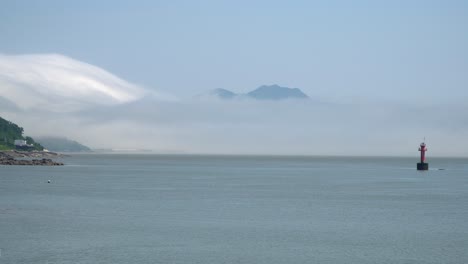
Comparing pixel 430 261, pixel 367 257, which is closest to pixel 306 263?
pixel 367 257

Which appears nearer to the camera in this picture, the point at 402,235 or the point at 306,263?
the point at 306,263

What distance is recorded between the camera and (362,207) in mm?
85938

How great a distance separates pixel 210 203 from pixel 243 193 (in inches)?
822

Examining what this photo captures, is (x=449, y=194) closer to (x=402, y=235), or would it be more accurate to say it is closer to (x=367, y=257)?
(x=402, y=235)

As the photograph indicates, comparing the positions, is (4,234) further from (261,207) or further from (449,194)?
(449,194)

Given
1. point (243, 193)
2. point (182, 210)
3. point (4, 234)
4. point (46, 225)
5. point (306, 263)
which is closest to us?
point (306, 263)

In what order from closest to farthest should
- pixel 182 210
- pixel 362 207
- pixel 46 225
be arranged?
pixel 46 225
pixel 182 210
pixel 362 207

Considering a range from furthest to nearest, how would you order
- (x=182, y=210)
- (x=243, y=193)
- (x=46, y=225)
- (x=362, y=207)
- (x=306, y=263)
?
(x=243, y=193)
(x=362, y=207)
(x=182, y=210)
(x=46, y=225)
(x=306, y=263)

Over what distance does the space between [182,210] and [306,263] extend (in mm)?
33107

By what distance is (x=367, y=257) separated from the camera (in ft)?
164

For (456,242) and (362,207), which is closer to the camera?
(456,242)

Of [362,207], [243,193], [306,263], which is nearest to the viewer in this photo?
[306,263]

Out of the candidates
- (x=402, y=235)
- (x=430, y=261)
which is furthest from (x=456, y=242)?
(x=430, y=261)

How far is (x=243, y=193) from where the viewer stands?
10919cm
